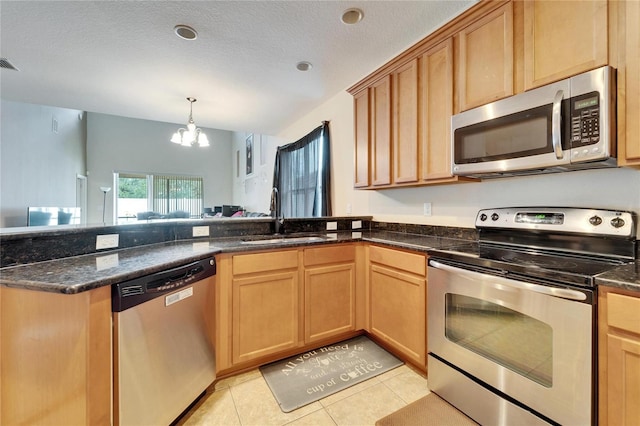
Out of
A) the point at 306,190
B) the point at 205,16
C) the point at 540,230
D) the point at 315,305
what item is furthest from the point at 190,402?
the point at 306,190

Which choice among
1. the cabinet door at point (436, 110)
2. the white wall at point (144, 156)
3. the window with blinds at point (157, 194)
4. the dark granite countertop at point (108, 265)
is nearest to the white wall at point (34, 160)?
the white wall at point (144, 156)

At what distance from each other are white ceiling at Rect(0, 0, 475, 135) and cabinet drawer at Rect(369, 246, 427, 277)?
1.71 meters

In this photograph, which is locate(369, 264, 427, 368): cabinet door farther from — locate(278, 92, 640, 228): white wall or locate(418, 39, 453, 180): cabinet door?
locate(418, 39, 453, 180): cabinet door

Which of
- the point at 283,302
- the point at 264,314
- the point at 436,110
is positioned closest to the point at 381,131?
the point at 436,110

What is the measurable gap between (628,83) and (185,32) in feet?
8.84

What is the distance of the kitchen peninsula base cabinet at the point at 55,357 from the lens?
3.32 feet

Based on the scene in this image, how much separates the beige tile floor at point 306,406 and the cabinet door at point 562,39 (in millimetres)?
1928

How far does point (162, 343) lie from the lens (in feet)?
A: 4.26

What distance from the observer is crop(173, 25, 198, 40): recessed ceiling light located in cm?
205

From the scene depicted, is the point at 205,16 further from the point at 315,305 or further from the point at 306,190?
the point at 306,190

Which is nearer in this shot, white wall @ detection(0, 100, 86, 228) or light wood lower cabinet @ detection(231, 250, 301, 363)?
light wood lower cabinet @ detection(231, 250, 301, 363)

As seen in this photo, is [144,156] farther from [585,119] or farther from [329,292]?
[585,119]

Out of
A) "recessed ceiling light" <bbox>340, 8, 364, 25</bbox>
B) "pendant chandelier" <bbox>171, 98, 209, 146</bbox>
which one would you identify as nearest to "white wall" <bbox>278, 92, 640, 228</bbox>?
"recessed ceiling light" <bbox>340, 8, 364, 25</bbox>

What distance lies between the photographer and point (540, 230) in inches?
61.6
